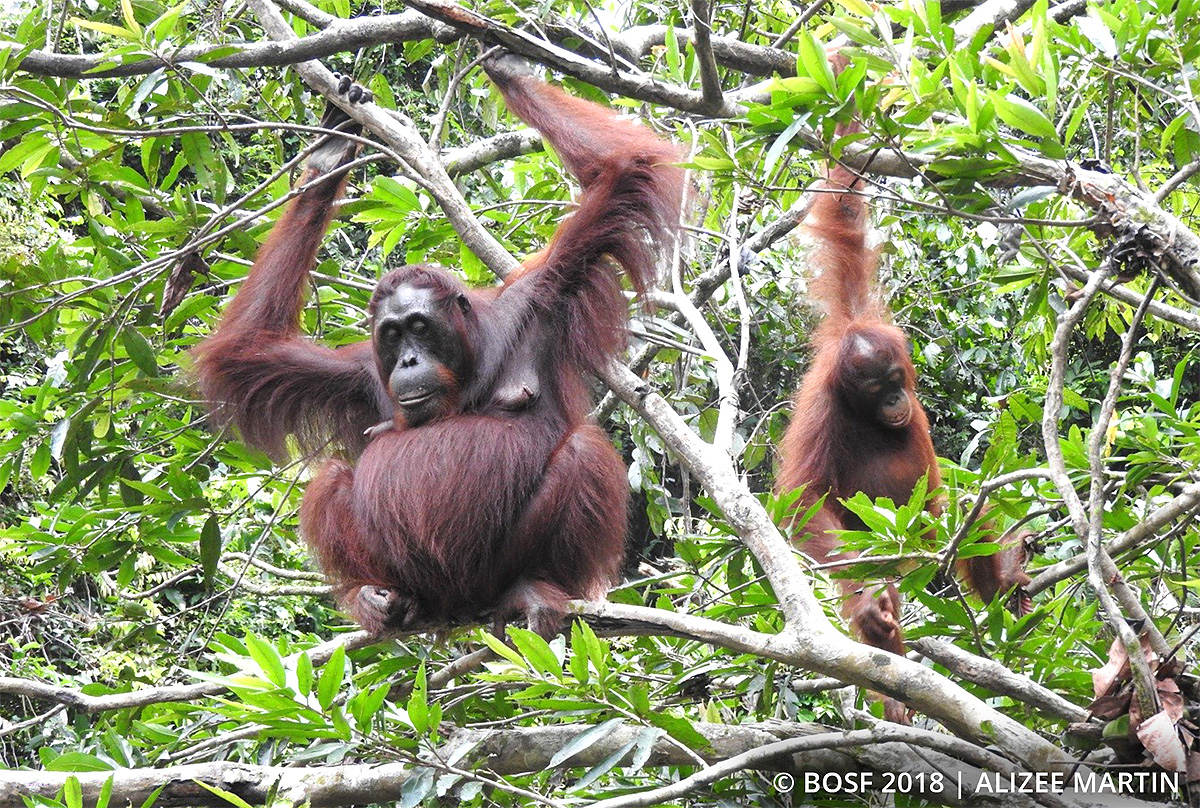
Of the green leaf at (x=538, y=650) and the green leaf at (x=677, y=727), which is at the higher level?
the green leaf at (x=538, y=650)

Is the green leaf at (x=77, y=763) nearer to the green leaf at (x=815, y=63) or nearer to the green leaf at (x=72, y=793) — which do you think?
the green leaf at (x=72, y=793)

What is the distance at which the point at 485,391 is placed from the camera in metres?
3.82

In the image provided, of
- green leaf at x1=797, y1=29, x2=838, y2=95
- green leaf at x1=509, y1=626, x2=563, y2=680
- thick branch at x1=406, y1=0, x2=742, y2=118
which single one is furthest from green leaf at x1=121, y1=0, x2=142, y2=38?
green leaf at x1=509, y1=626, x2=563, y2=680

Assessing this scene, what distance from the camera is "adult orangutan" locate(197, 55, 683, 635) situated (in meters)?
3.58

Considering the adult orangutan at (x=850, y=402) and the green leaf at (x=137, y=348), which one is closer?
the green leaf at (x=137, y=348)

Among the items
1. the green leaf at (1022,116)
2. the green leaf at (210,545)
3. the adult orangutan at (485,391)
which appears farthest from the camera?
the green leaf at (210,545)

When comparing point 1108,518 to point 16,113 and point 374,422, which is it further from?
point 16,113

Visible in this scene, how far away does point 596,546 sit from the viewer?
3.61 m

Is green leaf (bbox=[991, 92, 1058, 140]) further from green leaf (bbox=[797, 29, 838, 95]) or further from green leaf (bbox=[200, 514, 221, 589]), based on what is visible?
green leaf (bbox=[200, 514, 221, 589])

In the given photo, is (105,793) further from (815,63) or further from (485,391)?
(815,63)

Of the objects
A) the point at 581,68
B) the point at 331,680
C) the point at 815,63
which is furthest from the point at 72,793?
the point at 815,63

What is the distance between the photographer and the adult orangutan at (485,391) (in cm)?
358

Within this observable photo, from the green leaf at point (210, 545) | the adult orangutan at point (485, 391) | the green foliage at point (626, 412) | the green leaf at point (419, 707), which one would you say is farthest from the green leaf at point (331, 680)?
the green leaf at point (210, 545)

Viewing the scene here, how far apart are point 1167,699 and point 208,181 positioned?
314 cm
